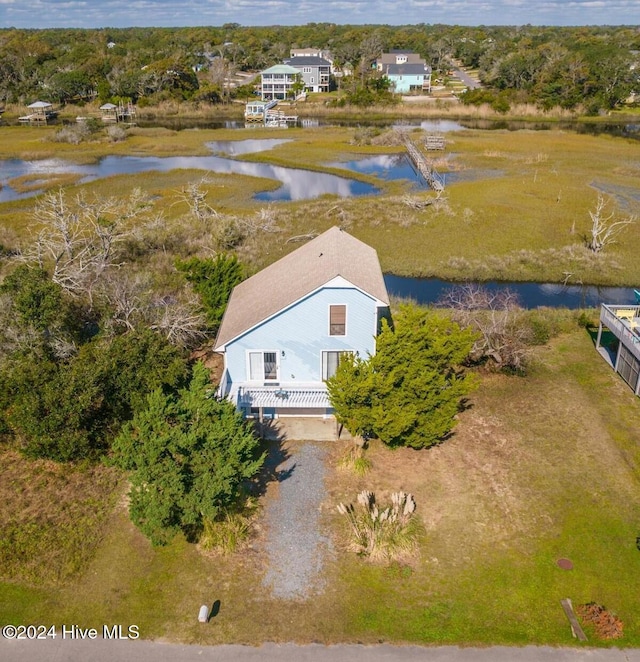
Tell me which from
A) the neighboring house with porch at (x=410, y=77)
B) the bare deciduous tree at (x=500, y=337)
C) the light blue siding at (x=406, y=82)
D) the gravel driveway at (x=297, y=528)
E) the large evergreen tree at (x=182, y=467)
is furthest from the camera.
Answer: the light blue siding at (x=406, y=82)

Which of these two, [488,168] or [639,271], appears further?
[488,168]

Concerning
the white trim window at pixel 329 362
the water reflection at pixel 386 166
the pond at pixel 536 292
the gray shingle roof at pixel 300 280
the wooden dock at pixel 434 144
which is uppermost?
the gray shingle roof at pixel 300 280

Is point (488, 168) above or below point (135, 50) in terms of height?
below

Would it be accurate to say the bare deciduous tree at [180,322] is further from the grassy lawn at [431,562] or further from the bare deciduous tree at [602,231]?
the bare deciduous tree at [602,231]

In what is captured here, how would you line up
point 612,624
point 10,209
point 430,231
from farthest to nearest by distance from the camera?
1. point 10,209
2. point 430,231
3. point 612,624

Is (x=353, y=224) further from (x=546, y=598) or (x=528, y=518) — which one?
(x=546, y=598)

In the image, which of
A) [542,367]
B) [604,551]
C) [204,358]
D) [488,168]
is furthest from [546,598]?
[488,168]

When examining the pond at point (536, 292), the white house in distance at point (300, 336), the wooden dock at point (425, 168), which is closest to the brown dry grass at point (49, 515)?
the white house in distance at point (300, 336)
